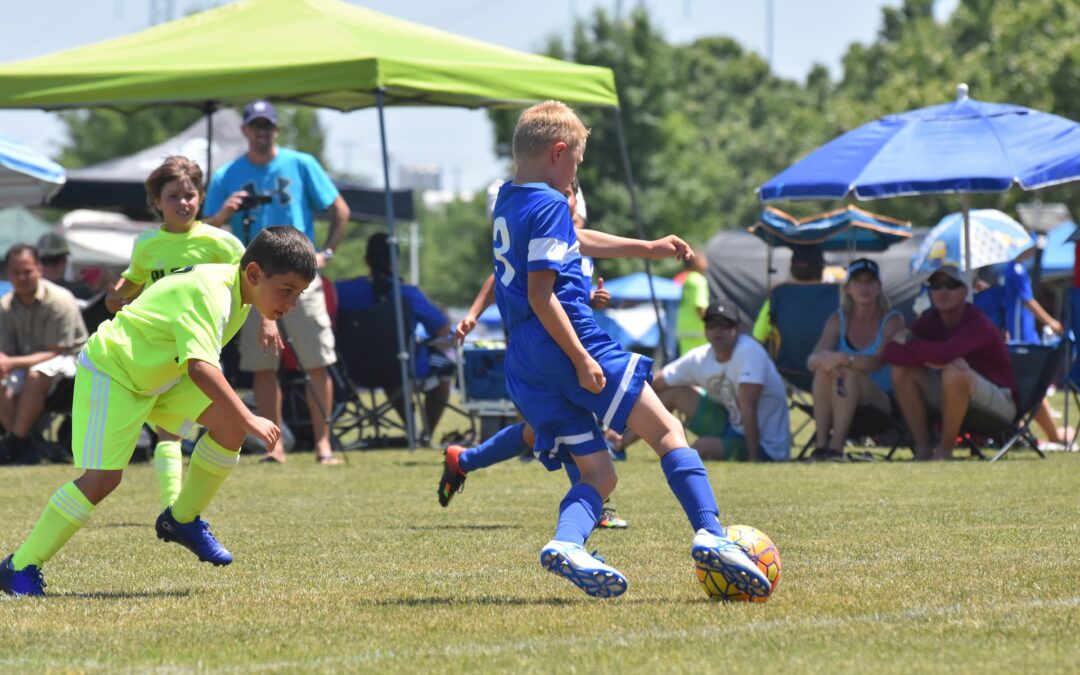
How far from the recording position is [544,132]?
5.36m

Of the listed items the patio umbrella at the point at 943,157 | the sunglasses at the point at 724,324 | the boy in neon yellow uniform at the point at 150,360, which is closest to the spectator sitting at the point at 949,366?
the patio umbrella at the point at 943,157

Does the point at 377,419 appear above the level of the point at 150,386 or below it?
below

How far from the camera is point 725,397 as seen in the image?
11.6 metres

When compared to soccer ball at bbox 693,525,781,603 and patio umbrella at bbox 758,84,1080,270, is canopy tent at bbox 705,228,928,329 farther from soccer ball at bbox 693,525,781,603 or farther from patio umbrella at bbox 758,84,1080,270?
soccer ball at bbox 693,525,781,603

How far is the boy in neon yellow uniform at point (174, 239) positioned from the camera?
7906 mm

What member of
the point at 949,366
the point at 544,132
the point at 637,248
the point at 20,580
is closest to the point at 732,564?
the point at 637,248

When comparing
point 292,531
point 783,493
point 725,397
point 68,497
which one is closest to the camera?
point 68,497

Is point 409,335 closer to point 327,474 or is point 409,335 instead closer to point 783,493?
point 327,474

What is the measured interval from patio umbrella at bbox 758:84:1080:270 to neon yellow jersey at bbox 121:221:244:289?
A: 4.74m

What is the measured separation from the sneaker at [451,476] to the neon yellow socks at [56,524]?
2241 mm

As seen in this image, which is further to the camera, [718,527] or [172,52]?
[172,52]

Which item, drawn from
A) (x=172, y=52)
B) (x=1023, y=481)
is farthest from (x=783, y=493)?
(x=172, y=52)

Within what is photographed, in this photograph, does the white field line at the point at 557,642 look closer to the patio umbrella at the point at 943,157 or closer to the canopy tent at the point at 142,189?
the patio umbrella at the point at 943,157

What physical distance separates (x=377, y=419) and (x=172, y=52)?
123 inches
